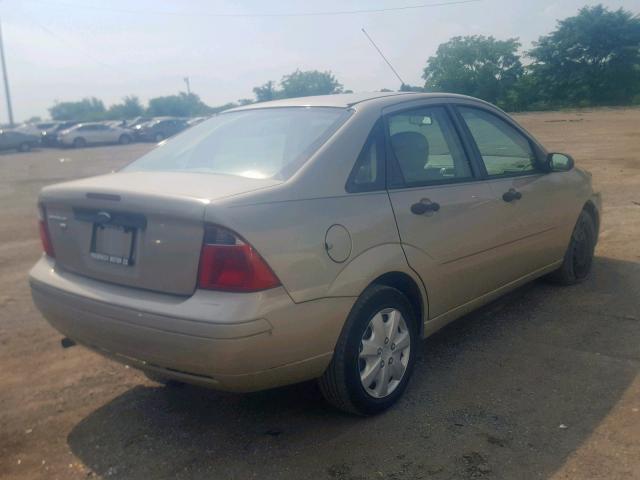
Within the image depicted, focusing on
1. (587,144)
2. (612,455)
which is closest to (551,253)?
(612,455)

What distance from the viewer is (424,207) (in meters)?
3.89

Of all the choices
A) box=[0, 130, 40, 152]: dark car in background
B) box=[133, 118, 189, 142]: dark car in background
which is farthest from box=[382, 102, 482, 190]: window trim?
box=[133, 118, 189, 142]: dark car in background

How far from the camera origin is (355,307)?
345 centimetres

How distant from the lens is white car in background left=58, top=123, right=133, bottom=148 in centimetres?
4109

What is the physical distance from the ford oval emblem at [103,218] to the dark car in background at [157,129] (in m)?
40.1

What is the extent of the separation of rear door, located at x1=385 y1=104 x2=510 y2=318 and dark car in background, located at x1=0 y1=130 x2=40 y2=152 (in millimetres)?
37731

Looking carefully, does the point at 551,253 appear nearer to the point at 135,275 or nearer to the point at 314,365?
the point at 314,365

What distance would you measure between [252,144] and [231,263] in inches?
43.6

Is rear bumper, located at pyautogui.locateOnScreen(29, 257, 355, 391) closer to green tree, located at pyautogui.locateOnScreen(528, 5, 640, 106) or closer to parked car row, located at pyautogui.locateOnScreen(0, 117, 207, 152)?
parked car row, located at pyautogui.locateOnScreen(0, 117, 207, 152)

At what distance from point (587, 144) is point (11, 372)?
18.2m

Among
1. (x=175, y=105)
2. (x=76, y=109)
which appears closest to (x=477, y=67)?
(x=175, y=105)

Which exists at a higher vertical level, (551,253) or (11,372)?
(551,253)

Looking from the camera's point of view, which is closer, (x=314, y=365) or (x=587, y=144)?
(x=314, y=365)

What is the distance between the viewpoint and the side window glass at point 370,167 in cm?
359
